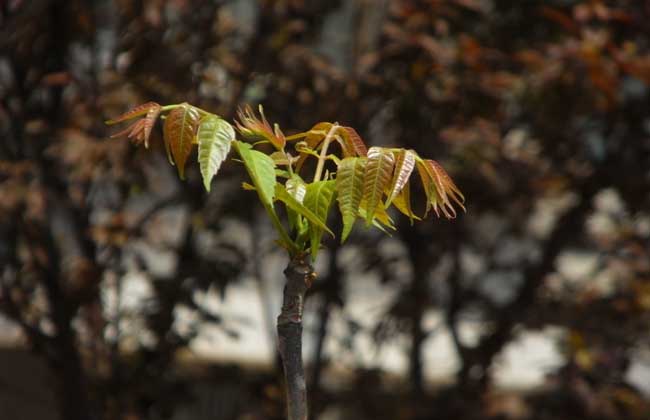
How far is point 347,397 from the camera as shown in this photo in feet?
13.4

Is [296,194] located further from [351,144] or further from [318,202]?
[351,144]

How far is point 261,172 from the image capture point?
1.21m

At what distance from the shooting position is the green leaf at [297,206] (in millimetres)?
1232

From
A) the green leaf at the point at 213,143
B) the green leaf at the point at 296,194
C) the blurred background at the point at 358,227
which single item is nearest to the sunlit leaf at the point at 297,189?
the green leaf at the point at 296,194

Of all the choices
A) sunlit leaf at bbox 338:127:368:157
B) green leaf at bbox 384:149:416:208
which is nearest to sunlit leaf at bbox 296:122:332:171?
sunlit leaf at bbox 338:127:368:157

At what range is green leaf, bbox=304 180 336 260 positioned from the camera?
1288mm

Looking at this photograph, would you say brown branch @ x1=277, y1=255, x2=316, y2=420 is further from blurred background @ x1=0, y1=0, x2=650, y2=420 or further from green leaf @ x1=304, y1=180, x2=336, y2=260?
blurred background @ x1=0, y1=0, x2=650, y2=420

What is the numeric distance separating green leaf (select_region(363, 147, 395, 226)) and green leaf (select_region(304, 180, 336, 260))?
52 mm

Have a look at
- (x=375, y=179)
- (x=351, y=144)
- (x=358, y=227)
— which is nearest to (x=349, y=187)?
(x=375, y=179)

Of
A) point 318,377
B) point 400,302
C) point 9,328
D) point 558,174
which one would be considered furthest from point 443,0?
point 9,328

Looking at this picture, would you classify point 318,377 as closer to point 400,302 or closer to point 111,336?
point 400,302

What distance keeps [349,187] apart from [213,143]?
189 millimetres

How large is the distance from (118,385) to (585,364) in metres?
2.00

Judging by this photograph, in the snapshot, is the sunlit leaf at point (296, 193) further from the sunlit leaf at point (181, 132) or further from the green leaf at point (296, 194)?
the sunlit leaf at point (181, 132)
